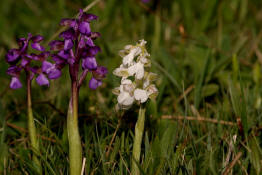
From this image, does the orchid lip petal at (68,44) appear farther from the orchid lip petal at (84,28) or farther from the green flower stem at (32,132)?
the green flower stem at (32,132)

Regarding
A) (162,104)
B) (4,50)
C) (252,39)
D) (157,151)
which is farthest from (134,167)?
(252,39)

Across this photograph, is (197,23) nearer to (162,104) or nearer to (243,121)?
(162,104)

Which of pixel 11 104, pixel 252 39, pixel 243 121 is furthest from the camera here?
pixel 252 39

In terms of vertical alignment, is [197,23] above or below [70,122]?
above

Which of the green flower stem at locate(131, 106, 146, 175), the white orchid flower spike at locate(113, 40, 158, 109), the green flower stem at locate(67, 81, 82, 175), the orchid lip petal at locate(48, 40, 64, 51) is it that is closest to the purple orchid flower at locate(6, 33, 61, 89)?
the orchid lip petal at locate(48, 40, 64, 51)

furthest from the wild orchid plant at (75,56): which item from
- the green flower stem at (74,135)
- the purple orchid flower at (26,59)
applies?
the purple orchid flower at (26,59)

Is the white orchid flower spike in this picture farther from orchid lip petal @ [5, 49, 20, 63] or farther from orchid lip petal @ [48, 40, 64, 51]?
orchid lip petal @ [5, 49, 20, 63]

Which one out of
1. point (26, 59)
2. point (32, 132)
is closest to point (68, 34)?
point (26, 59)
